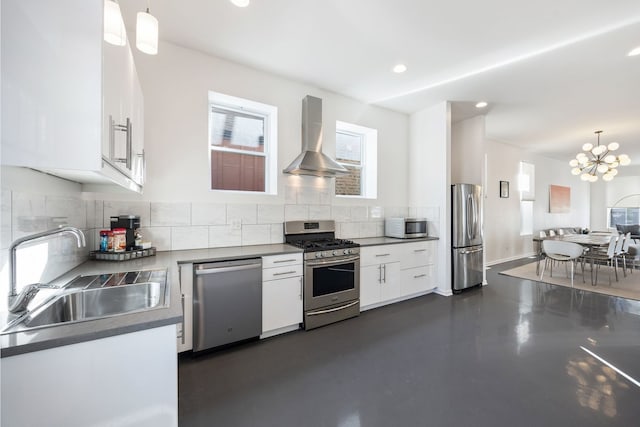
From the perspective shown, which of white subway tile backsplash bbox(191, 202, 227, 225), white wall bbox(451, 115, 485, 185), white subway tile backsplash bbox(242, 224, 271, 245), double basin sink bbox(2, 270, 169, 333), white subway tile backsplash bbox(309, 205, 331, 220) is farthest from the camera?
white wall bbox(451, 115, 485, 185)

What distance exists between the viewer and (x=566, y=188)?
856 cm

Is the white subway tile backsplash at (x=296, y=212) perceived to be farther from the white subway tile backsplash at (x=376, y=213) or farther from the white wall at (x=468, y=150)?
the white wall at (x=468, y=150)

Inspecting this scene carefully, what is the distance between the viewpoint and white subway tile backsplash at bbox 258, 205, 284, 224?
314cm

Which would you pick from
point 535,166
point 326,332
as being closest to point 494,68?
point 326,332

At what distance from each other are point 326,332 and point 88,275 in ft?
6.86

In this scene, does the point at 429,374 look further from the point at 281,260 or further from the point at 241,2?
the point at 241,2

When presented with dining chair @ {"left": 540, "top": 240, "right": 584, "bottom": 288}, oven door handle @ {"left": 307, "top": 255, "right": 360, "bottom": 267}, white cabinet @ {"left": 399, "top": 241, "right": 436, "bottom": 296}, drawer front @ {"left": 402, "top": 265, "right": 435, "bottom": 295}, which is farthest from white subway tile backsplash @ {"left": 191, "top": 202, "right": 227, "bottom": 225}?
dining chair @ {"left": 540, "top": 240, "right": 584, "bottom": 288}

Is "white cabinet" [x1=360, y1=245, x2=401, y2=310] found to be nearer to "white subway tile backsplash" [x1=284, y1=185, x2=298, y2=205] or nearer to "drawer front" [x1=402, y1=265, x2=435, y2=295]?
"drawer front" [x1=402, y1=265, x2=435, y2=295]

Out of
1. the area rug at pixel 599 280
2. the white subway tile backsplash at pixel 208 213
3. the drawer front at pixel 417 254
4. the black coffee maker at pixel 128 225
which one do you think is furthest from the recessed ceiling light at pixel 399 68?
the area rug at pixel 599 280

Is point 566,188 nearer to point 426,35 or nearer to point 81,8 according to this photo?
point 426,35

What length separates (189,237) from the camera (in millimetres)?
2713

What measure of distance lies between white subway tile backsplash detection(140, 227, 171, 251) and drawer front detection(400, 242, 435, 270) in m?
2.87

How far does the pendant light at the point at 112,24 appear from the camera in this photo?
1108mm

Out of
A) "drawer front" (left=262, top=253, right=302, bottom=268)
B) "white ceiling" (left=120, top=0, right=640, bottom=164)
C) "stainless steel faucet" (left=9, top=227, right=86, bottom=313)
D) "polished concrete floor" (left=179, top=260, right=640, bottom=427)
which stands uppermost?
"white ceiling" (left=120, top=0, right=640, bottom=164)
